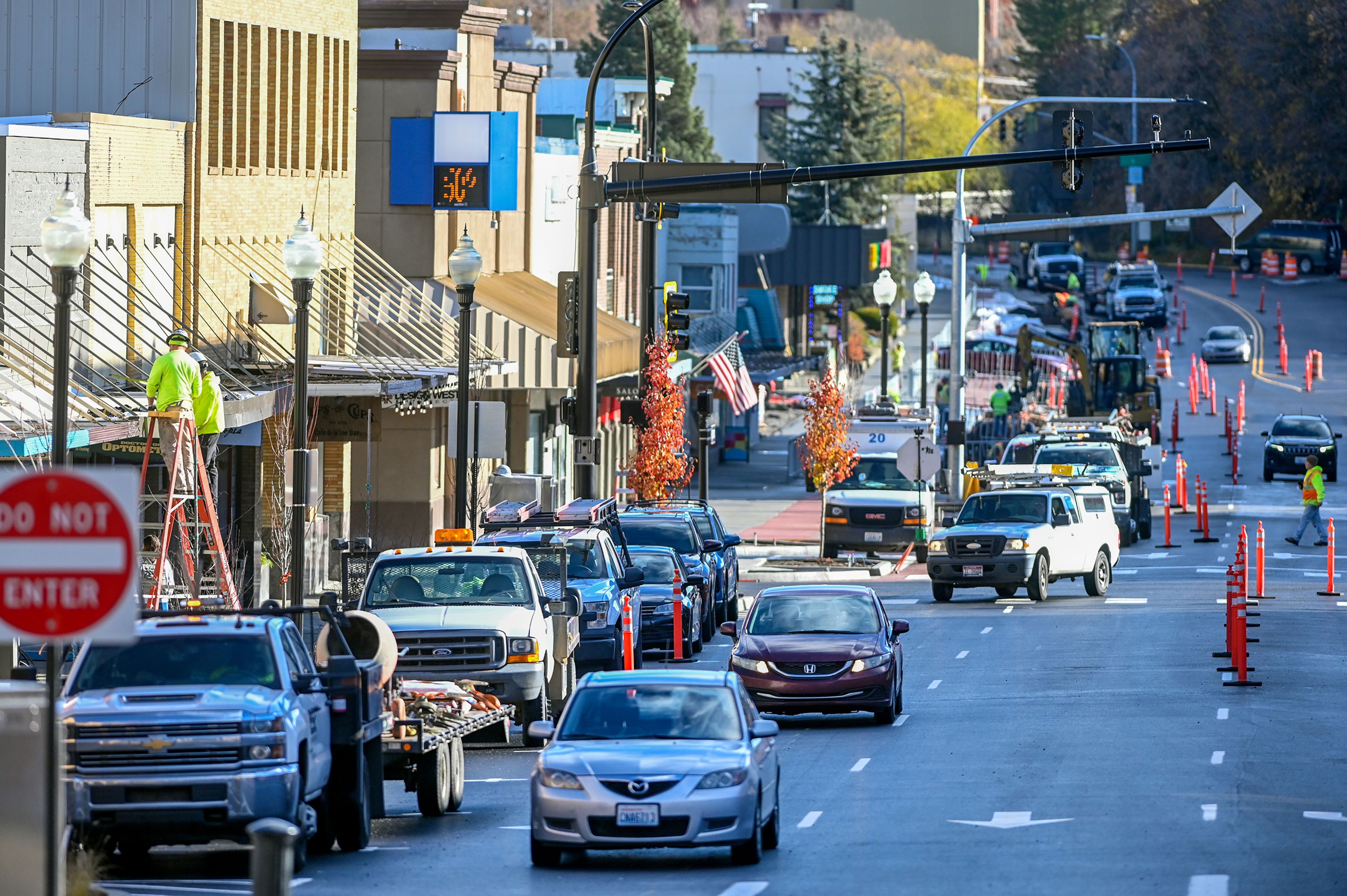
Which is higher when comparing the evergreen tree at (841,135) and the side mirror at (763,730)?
the evergreen tree at (841,135)

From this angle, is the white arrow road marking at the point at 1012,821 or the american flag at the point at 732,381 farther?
the american flag at the point at 732,381

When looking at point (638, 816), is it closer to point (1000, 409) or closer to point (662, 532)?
point (662, 532)

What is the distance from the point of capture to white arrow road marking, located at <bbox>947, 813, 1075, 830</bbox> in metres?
17.6

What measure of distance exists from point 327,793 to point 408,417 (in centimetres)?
2450

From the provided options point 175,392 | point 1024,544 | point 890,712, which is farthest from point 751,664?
point 1024,544

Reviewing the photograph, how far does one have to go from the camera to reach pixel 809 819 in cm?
1822

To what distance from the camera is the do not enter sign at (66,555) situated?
945 cm

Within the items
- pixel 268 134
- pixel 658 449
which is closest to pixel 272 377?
pixel 268 134

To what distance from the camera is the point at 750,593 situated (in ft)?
129

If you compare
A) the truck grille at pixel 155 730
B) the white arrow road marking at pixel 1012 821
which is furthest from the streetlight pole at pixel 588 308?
the truck grille at pixel 155 730

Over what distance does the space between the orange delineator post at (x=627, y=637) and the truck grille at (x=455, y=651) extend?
3.92 meters

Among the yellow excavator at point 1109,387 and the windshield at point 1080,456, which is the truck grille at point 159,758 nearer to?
the windshield at point 1080,456

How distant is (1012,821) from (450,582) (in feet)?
22.3

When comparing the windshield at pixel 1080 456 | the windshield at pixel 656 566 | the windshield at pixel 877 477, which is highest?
the windshield at pixel 1080 456
